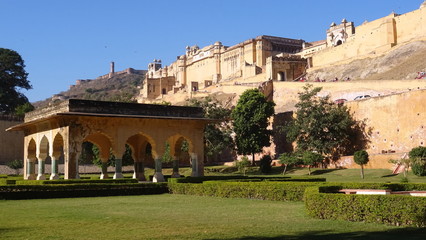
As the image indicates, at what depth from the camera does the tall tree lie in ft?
202

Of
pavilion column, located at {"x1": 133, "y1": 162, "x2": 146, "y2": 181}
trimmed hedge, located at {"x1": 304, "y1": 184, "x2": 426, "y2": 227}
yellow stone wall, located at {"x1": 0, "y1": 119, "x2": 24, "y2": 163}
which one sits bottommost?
trimmed hedge, located at {"x1": 304, "y1": 184, "x2": 426, "y2": 227}

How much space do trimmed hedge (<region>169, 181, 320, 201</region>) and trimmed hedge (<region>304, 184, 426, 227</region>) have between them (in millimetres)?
4215

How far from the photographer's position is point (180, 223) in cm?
1093

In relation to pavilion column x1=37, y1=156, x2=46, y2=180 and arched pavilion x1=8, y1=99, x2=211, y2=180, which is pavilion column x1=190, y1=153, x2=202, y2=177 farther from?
pavilion column x1=37, y1=156, x2=46, y2=180

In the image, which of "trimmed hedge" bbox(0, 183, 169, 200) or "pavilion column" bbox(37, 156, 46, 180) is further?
"pavilion column" bbox(37, 156, 46, 180)

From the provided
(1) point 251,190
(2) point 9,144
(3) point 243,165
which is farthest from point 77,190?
(2) point 9,144

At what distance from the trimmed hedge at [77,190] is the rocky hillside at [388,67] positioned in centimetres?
3382

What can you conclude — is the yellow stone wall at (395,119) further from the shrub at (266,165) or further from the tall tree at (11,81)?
the tall tree at (11,81)

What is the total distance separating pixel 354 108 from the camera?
40469 mm

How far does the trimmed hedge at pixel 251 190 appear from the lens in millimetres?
16391

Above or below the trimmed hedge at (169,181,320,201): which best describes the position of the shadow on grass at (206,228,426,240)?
below

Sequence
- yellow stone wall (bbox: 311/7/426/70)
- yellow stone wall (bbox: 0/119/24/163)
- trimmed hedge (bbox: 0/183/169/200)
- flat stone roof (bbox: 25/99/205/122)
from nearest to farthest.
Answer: trimmed hedge (bbox: 0/183/169/200), flat stone roof (bbox: 25/99/205/122), yellow stone wall (bbox: 0/119/24/163), yellow stone wall (bbox: 311/7/426/70)

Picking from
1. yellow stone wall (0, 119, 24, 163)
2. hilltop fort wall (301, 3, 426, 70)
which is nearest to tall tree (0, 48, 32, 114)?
yellow stone wall (0, 119, 24, 163)

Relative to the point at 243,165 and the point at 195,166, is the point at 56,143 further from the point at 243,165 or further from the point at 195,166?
the point at 243,165
